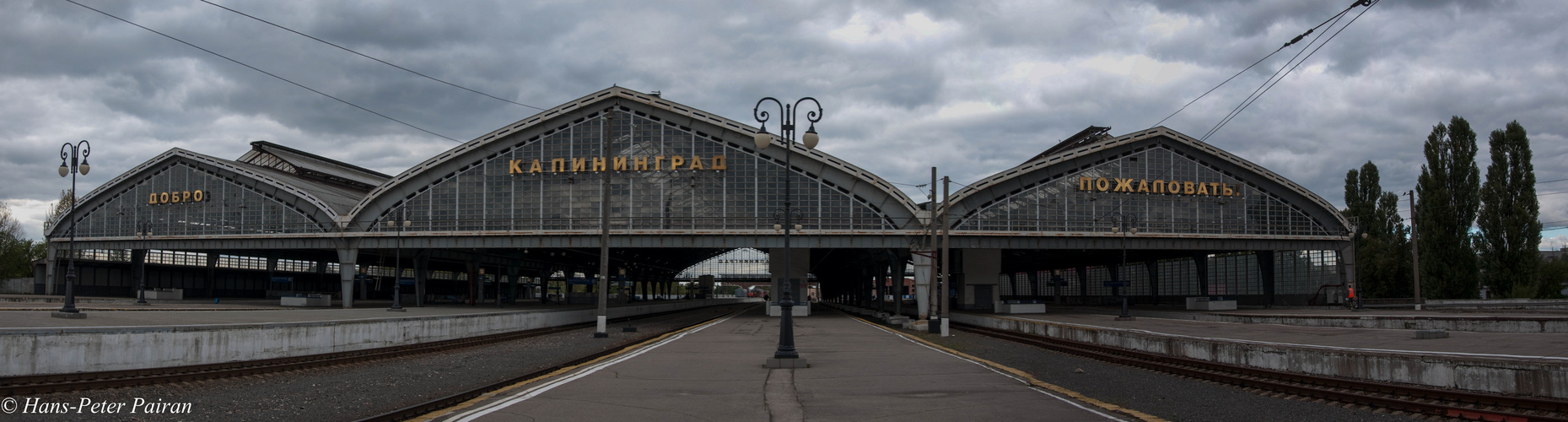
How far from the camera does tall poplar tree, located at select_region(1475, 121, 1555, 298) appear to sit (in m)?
60.8

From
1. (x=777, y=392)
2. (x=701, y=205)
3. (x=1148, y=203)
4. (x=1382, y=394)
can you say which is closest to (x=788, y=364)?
(x=777, y=392)

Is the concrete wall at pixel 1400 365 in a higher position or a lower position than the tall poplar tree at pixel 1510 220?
lower

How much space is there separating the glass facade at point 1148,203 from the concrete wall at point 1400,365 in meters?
34.3

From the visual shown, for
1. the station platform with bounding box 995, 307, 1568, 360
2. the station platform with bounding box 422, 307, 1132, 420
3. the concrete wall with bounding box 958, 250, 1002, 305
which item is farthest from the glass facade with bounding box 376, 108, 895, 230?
the station platform with bounding box 422, 307, 1132, 420

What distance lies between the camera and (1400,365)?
16.9m

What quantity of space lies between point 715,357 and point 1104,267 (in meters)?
93.5

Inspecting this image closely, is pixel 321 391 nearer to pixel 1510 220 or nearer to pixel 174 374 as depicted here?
pixel 174 374

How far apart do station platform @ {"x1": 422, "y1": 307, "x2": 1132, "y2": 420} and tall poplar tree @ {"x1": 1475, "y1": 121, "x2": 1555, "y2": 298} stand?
199 ft

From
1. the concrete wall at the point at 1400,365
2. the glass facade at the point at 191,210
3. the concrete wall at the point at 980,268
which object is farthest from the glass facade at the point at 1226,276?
the glass facade at the point at 191,210

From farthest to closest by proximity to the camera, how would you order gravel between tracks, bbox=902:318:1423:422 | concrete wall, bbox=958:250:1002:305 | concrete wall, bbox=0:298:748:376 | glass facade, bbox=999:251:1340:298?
concrete wall, bbox=958:250:1002:305
glass facade, bbox=999:251:1340:298
concrete wall, bbox=0:298:748:376
gravel between tracks, bbox=902:318:1423:422

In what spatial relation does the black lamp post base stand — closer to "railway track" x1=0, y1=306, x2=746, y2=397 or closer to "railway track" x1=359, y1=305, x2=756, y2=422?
"railway track" x1=359, y1=305, x2=756, y2=422

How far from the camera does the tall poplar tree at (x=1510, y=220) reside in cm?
6078

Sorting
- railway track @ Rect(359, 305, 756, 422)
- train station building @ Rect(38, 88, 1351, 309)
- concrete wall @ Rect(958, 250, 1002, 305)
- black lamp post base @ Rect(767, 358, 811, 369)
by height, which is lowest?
black lamp post base @ Rect(767, 358, 811, 369)

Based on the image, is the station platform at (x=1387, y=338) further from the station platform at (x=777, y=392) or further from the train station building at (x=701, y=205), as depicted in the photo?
the train station building at (x=701, y=205)
